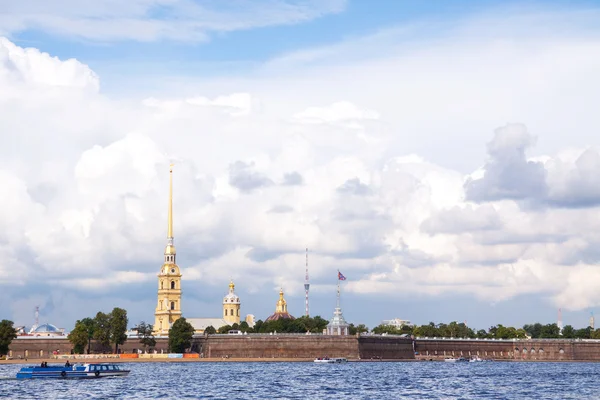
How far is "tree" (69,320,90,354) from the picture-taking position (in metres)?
160

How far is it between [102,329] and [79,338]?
434 cm

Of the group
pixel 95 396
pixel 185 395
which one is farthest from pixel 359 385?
pixel 95 396

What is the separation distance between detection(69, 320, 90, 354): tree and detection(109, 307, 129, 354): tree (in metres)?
4.39

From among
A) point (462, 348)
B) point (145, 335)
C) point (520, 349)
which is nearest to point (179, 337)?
point (145, 335)

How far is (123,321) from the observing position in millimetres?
158875

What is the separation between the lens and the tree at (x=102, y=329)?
157500 millimetres

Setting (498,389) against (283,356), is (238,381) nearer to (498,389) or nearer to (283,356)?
(498,389)

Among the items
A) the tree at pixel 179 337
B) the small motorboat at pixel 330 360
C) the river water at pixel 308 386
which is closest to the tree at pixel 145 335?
the tree at pixel 179 337

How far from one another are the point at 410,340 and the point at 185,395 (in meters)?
102

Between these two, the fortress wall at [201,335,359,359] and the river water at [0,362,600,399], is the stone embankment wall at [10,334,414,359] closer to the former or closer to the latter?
the fortress wall at [201,335,359,359]

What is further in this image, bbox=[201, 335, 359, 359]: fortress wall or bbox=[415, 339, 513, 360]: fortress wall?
bbox=[415, 339, 513, 360]: fortress wall

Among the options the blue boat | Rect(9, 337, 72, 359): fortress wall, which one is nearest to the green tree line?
Rect(9, 337, 72, 359): fortress wall

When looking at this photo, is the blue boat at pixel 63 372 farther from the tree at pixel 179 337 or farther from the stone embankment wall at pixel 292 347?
the tree at pixel 179 337

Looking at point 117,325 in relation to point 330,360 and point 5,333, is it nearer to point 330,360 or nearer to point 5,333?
point 5,333
